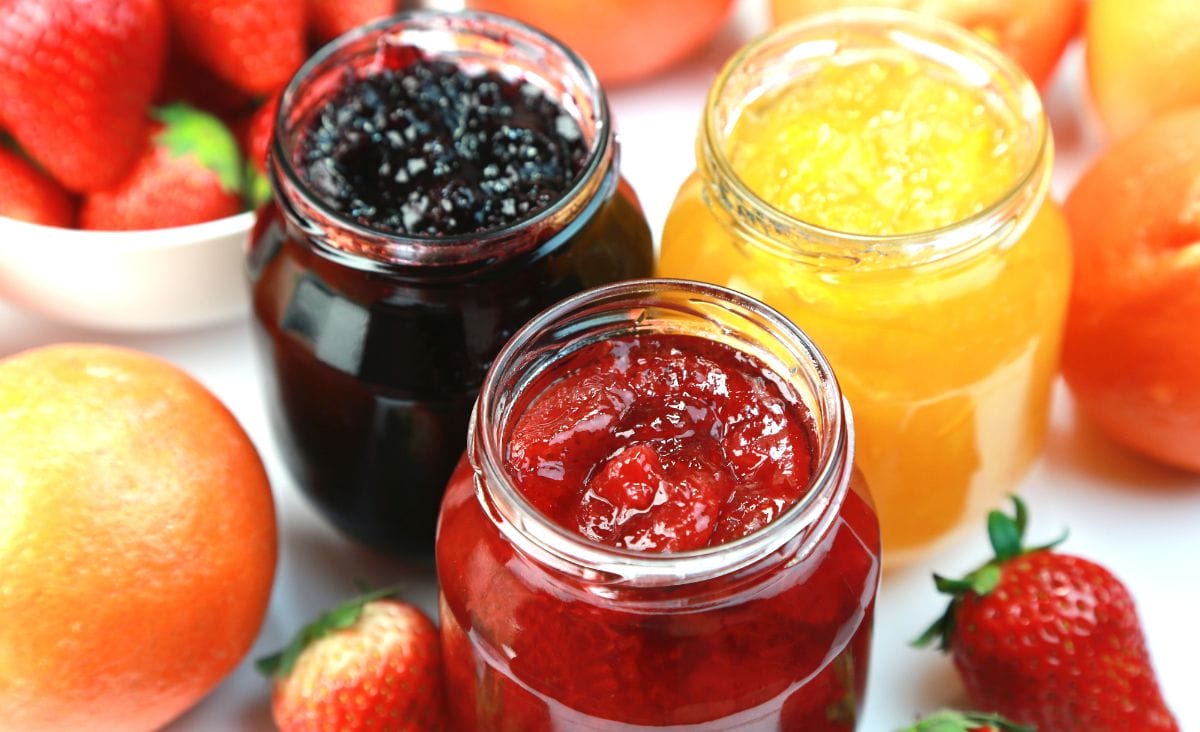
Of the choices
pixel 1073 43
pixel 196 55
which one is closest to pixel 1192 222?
pixel 1073 43

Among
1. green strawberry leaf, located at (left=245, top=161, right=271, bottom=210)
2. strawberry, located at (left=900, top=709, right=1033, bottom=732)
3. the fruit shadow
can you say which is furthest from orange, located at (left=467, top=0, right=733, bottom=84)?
strawberry, located at (left=900, top=709, right=1033, bottom=732)

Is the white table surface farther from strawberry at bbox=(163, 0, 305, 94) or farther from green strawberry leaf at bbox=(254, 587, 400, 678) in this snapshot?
strawberry at bbox=(163, 0, 305, 94)

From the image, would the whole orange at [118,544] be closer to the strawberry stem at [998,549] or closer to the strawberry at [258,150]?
the strawberry at [258,150]

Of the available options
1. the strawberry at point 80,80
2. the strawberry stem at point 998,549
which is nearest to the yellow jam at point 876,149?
the strawberry stem at point 998,549

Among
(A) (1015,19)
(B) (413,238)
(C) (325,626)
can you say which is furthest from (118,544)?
(A) (1015,19)

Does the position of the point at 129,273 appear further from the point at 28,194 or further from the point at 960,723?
the point at 960,723
